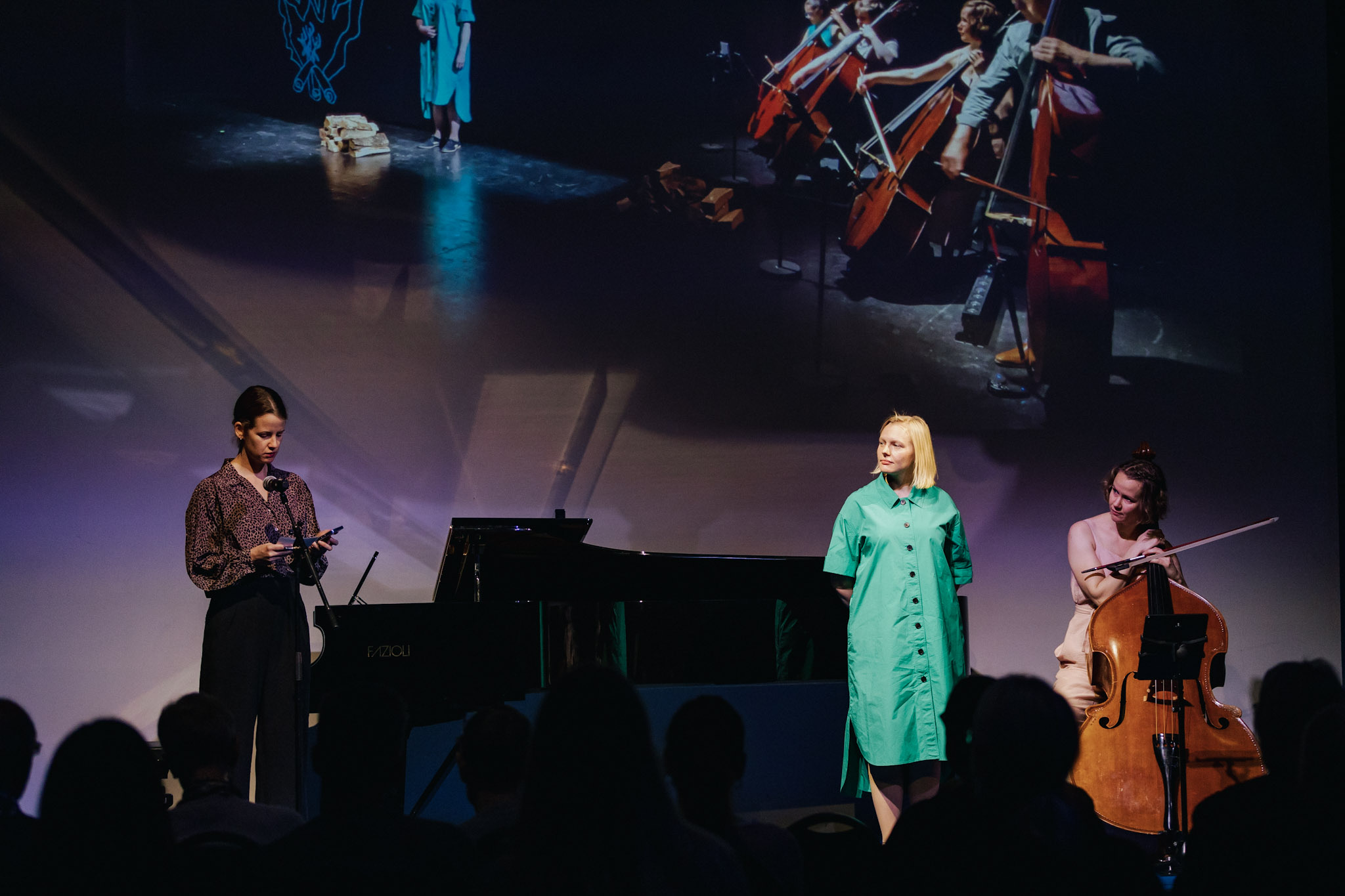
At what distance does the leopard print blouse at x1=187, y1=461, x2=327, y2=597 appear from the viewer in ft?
11.9

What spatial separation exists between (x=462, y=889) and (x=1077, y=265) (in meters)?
5.68

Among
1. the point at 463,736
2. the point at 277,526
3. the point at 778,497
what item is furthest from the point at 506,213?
the point at 463,736

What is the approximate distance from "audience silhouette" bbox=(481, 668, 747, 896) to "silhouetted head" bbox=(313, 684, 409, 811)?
1.00 ft

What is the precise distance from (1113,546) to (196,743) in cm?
337

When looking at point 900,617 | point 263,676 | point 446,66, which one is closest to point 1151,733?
point 900,617

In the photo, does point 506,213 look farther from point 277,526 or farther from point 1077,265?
point 1077,265

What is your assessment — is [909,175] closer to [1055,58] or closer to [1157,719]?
[1055,58]

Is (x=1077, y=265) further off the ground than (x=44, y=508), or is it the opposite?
(x=1077, y=265)

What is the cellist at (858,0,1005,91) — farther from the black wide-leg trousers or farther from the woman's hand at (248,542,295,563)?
the black wide-leg trousers

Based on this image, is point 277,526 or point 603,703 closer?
point 603,703

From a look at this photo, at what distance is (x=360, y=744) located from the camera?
1.79m

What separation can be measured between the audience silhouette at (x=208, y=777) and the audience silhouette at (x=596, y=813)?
0.78m

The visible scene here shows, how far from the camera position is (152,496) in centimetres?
542

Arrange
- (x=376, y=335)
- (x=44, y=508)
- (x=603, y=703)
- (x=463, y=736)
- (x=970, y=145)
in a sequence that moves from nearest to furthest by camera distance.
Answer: (x=603, y=703)
(x=463, y=736)
(x=44, y=508)
(x=376, y=335)
(x=970, y=145)
